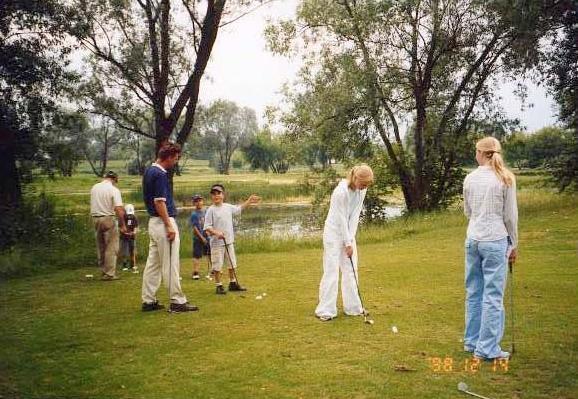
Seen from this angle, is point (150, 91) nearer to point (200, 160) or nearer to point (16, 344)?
point (16, 344)

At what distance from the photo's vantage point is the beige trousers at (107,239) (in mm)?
11016

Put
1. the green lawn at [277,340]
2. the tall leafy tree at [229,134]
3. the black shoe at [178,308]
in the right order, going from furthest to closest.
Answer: the tall leafy tree at [229,134] → the black shoe at [178,308] → the green lawn at [277,340]

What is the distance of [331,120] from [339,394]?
2083 centimetres

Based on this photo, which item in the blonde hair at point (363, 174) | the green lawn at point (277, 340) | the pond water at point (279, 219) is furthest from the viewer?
the pond water at point (279, 219)

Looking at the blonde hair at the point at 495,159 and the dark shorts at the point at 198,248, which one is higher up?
the blonde hair at the point at 495,159

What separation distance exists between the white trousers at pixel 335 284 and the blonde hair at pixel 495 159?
248 centimetres

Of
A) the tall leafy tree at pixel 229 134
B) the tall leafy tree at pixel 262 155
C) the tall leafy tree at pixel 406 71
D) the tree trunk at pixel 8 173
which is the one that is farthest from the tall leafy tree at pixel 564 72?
the tall leafy tree at pixel 229 134

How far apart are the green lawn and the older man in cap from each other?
492 millimetres

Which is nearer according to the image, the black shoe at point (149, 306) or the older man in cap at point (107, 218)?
the black shoe at point (149, 306)

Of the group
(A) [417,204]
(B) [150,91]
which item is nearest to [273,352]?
(B) [150,91]

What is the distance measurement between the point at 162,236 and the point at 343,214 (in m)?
2.63

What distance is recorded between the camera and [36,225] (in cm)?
1437

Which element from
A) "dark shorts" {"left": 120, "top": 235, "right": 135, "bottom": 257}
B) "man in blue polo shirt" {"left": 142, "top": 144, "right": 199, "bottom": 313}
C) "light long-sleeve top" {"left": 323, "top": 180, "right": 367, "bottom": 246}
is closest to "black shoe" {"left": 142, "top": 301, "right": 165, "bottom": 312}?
"man in blue polo shirt" {"left": 142, "top": 144, "right": 199, "bottom": 313}

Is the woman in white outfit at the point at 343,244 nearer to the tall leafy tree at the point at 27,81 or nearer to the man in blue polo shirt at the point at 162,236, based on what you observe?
the man in blue polo shirt at the point at 162,236
